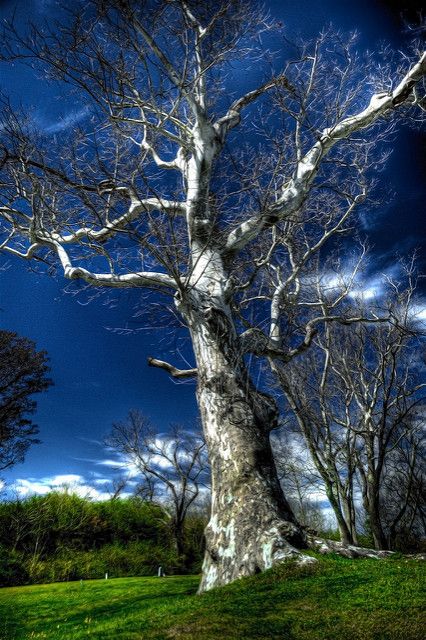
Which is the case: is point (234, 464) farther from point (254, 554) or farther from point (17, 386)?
point (17, 386)

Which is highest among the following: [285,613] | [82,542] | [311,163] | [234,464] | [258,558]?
[311,163]

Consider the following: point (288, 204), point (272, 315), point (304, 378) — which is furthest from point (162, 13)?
point (304, 378)

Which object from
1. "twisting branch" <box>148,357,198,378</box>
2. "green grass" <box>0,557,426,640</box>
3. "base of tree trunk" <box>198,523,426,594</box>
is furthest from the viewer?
"twisting branch" <box>148,357,198,378</box>

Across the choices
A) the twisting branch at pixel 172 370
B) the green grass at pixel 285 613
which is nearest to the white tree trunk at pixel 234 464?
the green grass at pixel 285 613

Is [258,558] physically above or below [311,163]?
below

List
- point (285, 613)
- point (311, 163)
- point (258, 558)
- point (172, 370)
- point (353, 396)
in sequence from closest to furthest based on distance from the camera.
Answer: point (285, 613), point (258, 558), point (172, 370), point (311, 163), point (353, 396)

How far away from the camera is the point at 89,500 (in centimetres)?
1605

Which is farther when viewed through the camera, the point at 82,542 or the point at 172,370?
the point at 82,542

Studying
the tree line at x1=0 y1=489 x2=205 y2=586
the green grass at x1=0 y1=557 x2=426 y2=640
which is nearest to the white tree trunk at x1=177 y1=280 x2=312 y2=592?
the green grass at x1=0 y1=557 x2=426 y2=640

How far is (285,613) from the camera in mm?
2641

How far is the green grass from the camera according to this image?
229cm

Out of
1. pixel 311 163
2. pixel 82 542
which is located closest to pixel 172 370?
pixel 311 163

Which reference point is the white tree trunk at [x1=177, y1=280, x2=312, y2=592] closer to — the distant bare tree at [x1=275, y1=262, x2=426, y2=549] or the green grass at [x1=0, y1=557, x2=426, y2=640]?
the green grass at [x1=0, y1=557, x2=426, y2=640]

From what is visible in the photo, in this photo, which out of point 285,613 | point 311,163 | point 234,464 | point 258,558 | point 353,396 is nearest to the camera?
point 285,613
